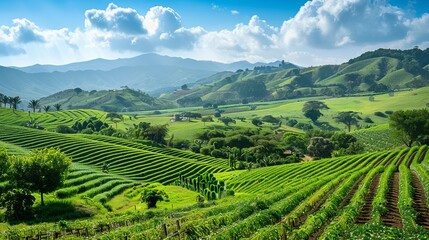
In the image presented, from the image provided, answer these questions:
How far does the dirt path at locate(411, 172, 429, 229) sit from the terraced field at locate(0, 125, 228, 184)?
72.7 meters

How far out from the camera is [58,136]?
144 meters

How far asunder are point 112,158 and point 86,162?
8074 millimetres

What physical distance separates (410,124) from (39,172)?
113362mm

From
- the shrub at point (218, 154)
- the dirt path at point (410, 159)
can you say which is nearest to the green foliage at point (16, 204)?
the dirt path at point (410, 159)

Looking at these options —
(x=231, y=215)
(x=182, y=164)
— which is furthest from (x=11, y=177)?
(x=182, y=164)

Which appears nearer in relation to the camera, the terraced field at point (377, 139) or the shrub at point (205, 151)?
the terraced field at point (377, 139)

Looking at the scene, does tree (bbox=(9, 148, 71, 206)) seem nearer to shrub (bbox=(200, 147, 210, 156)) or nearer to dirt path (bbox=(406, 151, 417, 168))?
dirt path (bbox=(406, 151, 417, 168))

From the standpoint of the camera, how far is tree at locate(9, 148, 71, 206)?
172 feet

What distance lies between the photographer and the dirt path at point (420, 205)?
1189 inches

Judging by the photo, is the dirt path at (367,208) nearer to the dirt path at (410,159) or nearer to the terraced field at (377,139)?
the dirt path at (410,159)

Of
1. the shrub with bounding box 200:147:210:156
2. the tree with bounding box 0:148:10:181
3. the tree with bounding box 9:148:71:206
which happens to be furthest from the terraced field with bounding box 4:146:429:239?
the shrub with bounding box 200:147:210:156

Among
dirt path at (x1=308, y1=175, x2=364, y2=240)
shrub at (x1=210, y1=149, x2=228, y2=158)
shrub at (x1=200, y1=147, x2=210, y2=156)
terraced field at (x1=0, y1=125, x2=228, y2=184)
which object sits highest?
dirt path at (x1=308, y1=175, x2=364, y2=240)

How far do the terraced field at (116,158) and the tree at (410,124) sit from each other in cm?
6052

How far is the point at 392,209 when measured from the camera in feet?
115
